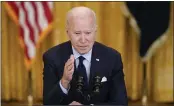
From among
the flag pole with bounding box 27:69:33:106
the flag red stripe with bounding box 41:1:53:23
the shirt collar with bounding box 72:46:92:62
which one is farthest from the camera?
the flag pole with bounding box 27:69:33:106

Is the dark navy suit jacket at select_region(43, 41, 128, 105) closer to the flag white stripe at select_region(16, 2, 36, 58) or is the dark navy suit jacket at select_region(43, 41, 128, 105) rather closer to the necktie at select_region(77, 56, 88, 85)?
the necktie at select_region(77, 56, 88, 85)

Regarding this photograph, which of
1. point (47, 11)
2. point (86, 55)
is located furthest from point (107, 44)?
point (86, 55)

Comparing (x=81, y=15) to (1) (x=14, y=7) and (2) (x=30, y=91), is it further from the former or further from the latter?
(2) (x=30, y=91)

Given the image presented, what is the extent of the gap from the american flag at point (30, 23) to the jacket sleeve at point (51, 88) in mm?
2186

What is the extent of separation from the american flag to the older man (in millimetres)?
2145

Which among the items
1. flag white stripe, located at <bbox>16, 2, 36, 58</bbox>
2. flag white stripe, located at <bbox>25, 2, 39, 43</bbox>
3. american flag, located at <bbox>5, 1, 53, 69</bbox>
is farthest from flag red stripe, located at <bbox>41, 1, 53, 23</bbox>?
flag white stripe, located at <bbox>16, 2, 36, 58</bbox>

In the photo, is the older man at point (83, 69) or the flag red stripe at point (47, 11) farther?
the flag red stripe at point (47, 11)

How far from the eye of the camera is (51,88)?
141 cm

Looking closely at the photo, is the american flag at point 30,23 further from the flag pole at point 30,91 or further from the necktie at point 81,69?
the necktie at point 81,69

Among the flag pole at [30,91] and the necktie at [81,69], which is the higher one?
the necktie at [81,69]

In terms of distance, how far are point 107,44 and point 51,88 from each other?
2.34 metres

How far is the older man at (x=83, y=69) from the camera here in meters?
1.36

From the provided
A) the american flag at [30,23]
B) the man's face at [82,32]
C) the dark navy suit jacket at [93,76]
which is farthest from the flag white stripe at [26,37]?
the man's face at [82,32]

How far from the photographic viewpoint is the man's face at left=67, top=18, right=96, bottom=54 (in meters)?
1.38
